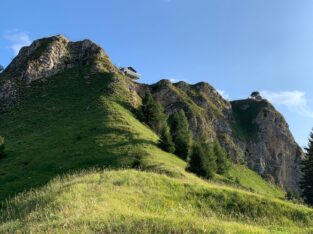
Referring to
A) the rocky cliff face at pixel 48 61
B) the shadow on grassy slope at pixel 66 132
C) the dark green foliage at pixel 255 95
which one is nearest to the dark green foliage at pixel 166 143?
the shadow on grassy slope at pixel 66 132

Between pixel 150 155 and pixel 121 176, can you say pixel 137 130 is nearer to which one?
pixel 150 155

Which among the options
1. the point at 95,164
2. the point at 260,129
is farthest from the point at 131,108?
the point at 260,129

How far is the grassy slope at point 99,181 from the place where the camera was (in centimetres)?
1716

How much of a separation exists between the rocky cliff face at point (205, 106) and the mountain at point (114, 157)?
0.41m

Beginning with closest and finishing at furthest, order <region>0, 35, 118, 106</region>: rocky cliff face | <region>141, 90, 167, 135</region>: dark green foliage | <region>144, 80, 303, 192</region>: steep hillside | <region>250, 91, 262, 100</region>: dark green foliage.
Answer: <region>141, 90, 167, 135</region>: dark green foliage < <region>0, 35, 118, 106</region>: rocky cliff face < <region>144, 80, 303, 192</region>: steep hillside < <region>250, 91, 262, 100</region>: dark green foliage

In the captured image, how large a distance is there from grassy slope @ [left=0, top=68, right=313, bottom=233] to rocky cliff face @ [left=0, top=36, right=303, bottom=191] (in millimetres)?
5367

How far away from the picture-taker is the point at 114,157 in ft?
178

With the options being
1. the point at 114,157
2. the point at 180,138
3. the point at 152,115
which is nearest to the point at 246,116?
the point at 152,115

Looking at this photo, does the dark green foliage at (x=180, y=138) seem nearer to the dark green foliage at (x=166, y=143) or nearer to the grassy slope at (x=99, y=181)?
the dark green foliage at (x=166, y=143)

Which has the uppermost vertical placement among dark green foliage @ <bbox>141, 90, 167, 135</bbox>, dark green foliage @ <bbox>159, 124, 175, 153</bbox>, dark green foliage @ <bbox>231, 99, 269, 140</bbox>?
dark green foliage @ <bbox>231, 99, 269, 140</bbox>

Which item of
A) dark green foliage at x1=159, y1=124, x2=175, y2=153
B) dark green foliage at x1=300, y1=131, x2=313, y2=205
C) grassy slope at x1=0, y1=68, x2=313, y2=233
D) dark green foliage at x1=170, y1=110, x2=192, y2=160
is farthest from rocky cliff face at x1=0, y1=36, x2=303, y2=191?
dark green foliage at x1=300, y1=131, x2=313, y2=205

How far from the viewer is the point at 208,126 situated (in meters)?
128

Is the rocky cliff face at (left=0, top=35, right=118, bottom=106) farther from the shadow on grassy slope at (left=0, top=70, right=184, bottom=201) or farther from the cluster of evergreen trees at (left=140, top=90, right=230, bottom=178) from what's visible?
the cluster of evergreen trees at (left=140, top=90, right=230, bottom=178)

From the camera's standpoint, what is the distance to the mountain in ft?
60.7
